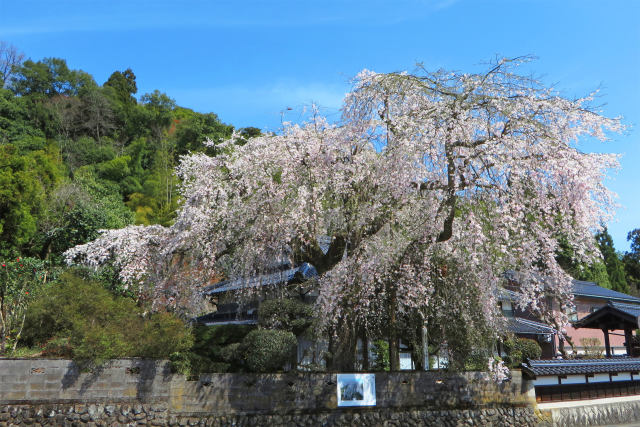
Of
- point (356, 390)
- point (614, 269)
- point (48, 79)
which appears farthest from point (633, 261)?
point (48, 79)

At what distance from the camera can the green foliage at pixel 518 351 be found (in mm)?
16641

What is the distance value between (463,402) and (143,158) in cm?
4010

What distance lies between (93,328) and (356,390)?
7355mm

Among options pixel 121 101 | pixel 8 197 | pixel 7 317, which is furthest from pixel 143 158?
pixel 7 317

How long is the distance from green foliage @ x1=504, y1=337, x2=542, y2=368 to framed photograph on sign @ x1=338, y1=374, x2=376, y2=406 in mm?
5437

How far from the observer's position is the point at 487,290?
13945 mm

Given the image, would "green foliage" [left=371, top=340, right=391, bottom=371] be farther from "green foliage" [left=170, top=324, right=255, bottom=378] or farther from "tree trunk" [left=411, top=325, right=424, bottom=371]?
"green foliage" [left=170, top=324, right=255, bottom=378]

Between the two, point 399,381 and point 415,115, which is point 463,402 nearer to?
point 399,381

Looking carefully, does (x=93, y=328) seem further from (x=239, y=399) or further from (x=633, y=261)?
(x=633, y=261)

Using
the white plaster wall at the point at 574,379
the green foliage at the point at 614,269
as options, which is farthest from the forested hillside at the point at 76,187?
the green foliage at the point at 614,269

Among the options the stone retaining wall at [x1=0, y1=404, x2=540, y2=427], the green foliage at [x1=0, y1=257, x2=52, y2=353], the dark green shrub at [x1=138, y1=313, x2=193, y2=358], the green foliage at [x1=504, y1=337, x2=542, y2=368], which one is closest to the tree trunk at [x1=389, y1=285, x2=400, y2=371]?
the stone retaining wall at [x1=0, y1=404, x2=540, y2=427]

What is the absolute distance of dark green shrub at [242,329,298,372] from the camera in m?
13.4

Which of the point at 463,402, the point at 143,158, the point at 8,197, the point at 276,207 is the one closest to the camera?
the point at 276,207

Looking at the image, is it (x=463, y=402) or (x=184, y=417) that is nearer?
(x=184, y=417)
